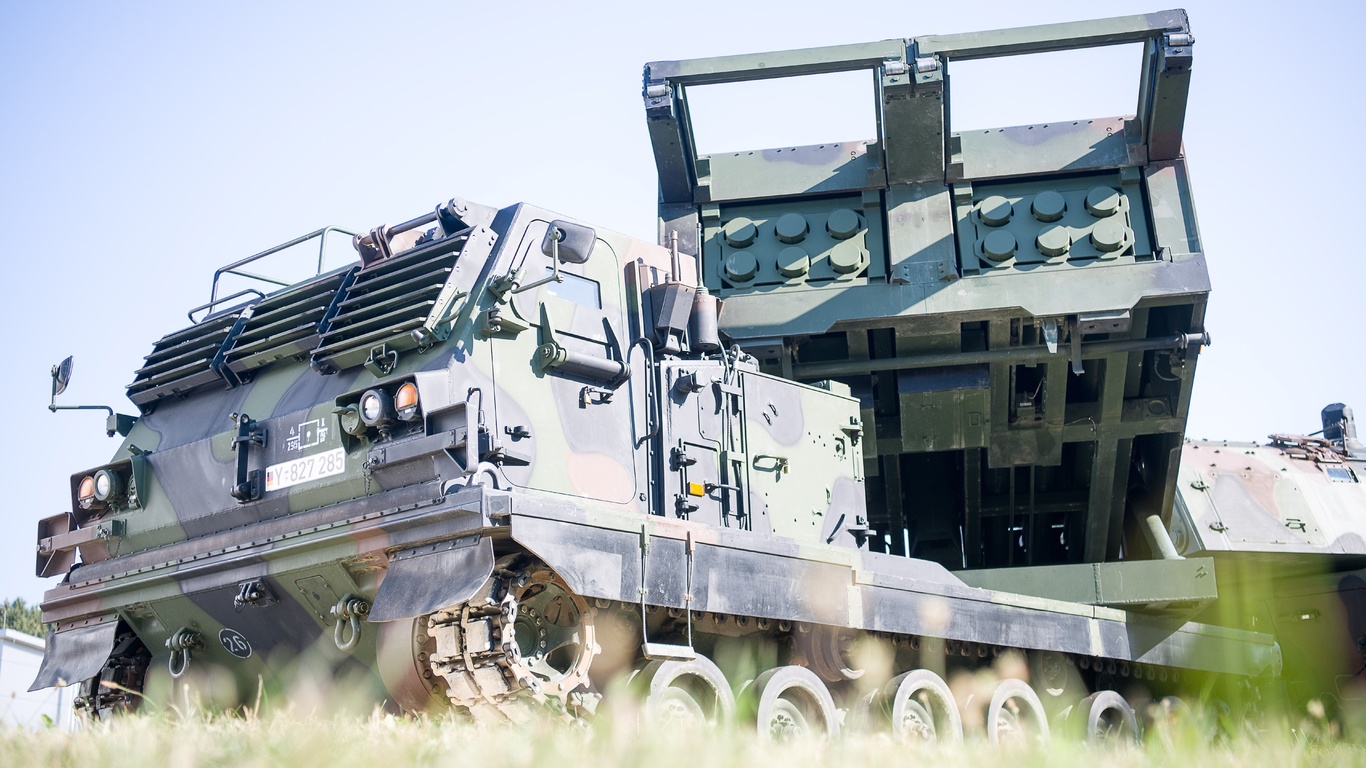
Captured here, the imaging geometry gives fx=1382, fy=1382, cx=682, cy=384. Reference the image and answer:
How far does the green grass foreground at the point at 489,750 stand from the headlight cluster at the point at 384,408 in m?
1.40

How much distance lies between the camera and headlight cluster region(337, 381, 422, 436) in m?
6.32

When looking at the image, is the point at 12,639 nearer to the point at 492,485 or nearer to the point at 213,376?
the point at 213,376

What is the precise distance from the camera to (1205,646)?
10.4 m

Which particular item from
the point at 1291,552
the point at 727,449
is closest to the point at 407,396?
the point at 727,449

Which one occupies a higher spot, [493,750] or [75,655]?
[75,655]

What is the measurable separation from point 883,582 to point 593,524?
7.91ft

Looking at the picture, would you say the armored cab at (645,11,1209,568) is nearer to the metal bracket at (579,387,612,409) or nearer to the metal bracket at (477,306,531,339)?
the metal bracket at (579,387,612,409)

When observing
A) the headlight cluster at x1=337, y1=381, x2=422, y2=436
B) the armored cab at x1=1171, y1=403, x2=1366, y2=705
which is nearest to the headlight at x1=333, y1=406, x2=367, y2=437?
the headlight cluster at x1=337, y1=381, x2=422, y2=436

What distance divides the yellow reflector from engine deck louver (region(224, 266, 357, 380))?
3.34ft

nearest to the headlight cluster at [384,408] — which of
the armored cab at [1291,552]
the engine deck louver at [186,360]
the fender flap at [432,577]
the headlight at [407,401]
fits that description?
the headlight at [407,401]

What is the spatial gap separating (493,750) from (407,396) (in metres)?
2.36

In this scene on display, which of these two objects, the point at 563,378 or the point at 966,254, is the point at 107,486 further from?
the point at 966,254

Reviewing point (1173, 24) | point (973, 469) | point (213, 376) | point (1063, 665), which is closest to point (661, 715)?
point (213, 376)

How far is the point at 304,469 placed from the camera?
6.79 meters
